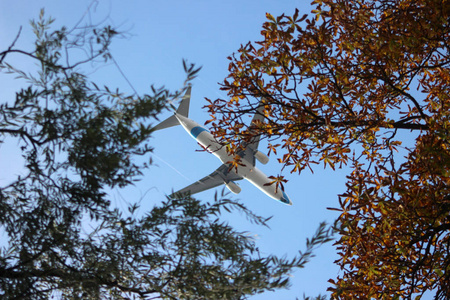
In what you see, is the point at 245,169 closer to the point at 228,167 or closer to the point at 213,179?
the point at 228,167

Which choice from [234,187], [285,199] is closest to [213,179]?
[234,187]

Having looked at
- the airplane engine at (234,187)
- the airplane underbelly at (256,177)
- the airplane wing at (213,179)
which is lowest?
the airplane underbelly at (256,177)

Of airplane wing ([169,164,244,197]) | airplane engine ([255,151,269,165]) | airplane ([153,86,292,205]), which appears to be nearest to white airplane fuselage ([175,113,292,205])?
airplane ([153,86,292,205])

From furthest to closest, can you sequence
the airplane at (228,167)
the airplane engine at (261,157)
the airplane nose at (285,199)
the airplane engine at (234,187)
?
1. the airplane engine at (234,187)
2. the airplane nose at (285,199)
3. the airplane engine at (261,157)
4. the airplane at (228,167)

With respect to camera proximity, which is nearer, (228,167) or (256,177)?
Result: (256,177)

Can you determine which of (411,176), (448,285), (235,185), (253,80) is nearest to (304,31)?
(253,80)

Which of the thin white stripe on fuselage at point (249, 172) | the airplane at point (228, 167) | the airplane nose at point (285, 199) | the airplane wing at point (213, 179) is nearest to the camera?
the thin white stripe on fuselage at point (249, 172)

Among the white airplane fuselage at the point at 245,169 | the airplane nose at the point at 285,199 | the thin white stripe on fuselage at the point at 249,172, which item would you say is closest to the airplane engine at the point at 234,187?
the white airplane fuselage at the point at 245,169

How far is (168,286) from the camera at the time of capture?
5141mm

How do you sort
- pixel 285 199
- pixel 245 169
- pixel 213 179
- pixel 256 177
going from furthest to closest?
pixel 213 179
pixel 285 199
pixel 245 169
pixel 256 177

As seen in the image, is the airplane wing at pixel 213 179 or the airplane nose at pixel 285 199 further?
the airplane wing at pixel 213 179

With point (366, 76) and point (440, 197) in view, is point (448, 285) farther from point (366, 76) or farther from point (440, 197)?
point (366, 76)

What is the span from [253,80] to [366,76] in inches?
102

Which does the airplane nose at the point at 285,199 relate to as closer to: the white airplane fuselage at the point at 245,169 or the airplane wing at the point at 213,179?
the white airplane fuselage at the point at 245,169
